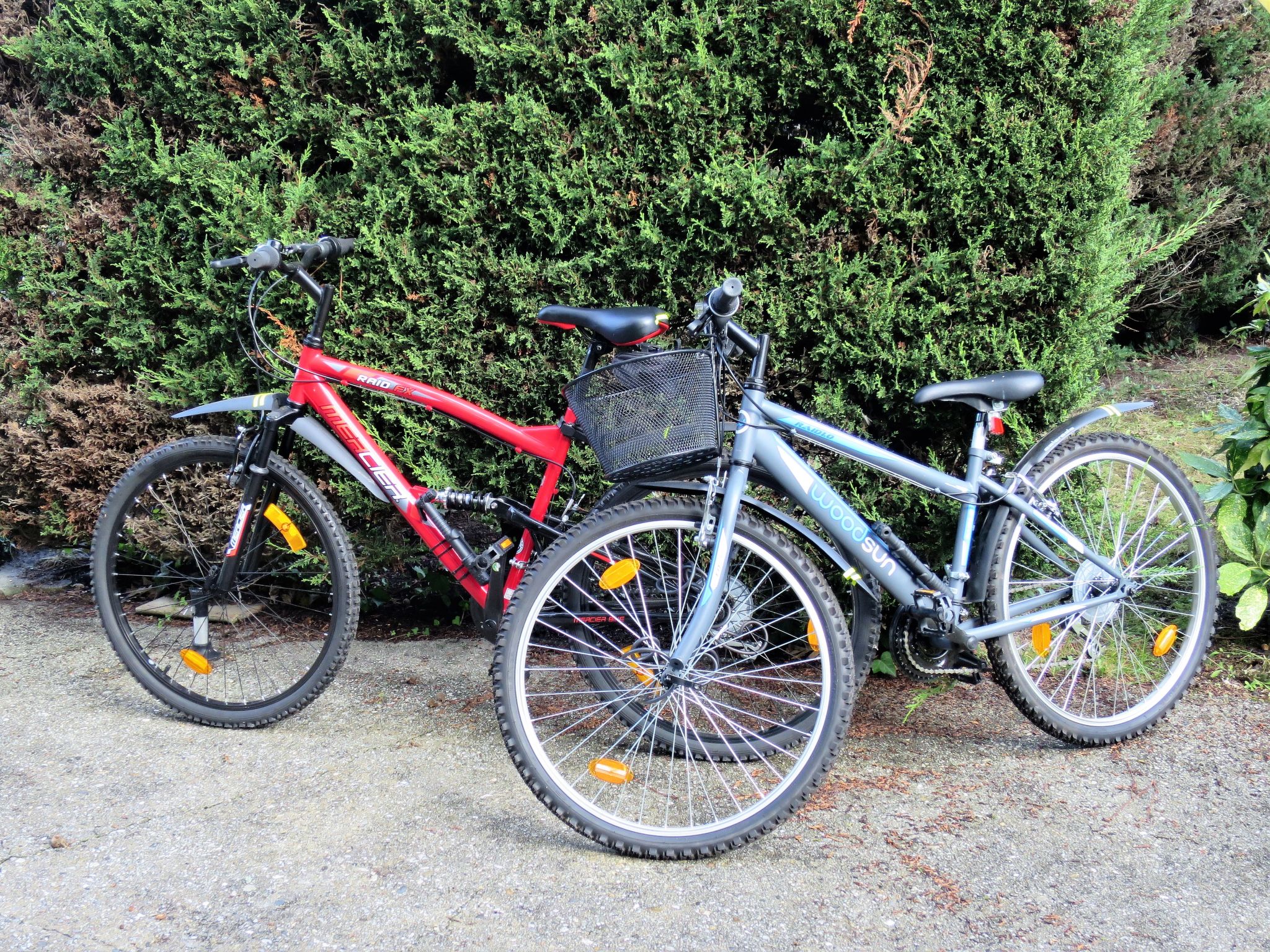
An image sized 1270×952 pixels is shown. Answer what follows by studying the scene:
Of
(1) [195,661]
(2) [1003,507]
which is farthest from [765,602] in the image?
(1) [195,661]

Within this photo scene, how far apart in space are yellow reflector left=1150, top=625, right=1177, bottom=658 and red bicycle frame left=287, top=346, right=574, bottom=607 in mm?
2014

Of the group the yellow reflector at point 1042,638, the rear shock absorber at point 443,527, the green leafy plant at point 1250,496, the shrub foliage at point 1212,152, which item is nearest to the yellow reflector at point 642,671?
the rear shock absorber at point 443,527

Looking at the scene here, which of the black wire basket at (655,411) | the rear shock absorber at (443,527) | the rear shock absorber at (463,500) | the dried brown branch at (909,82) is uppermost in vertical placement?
the dried brown branch at (909,82)

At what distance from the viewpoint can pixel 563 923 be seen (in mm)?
2398

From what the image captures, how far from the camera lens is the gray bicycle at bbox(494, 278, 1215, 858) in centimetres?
268

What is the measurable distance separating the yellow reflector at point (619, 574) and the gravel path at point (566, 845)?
73 cm

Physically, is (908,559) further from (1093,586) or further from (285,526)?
(285,526)

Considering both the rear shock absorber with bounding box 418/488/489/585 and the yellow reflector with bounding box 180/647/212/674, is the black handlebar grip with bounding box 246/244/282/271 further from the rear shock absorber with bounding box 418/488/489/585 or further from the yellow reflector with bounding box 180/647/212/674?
the yellow reflector with bounding box 180/647/212/674

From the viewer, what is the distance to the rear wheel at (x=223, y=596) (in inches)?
134

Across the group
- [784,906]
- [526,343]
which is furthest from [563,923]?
[526,343]

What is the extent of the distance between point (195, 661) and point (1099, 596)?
3052 millimetres

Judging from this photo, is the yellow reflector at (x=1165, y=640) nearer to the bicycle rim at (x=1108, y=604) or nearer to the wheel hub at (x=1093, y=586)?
the bicycle rim at (x=1108, y=604)

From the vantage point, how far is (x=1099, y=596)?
3.14 metres

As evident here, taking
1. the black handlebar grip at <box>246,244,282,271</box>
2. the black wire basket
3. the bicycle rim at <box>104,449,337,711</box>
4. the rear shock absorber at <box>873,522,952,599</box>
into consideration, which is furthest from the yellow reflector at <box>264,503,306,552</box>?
the rear shock absorber at <box>873,522,952,599</box>
